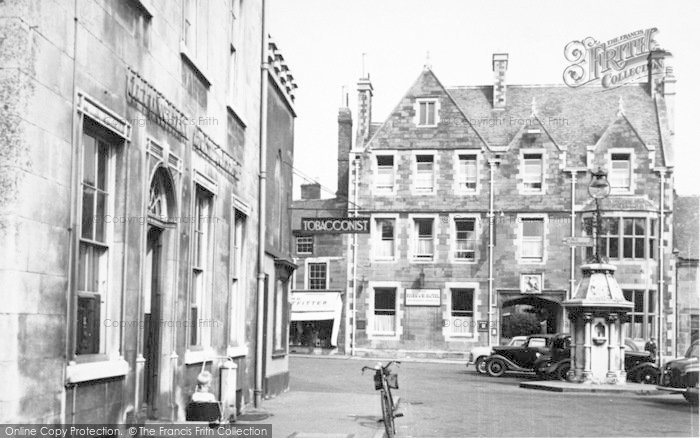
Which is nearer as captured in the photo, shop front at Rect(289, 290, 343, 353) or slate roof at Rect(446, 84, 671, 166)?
slate roof at Rect(446, 84, 671, 166)

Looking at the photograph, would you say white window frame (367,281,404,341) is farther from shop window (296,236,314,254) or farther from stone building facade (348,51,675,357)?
shop window (296,236,314,254)

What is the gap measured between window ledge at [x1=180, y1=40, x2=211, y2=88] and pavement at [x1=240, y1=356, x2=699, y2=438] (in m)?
5.04

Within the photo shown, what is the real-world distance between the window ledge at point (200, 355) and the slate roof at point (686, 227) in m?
39.4

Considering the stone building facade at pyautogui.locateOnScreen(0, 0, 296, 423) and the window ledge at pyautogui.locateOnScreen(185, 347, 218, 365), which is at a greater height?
the stone building facade at pyautogui.locateOnScreen(0, 0, 296, 423)

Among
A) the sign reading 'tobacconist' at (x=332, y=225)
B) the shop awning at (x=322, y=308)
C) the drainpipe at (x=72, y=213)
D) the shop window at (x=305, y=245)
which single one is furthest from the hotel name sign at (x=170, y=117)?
the shop window at (x=305, y=245)

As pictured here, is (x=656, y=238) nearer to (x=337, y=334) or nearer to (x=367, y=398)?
(x=337, y=334)

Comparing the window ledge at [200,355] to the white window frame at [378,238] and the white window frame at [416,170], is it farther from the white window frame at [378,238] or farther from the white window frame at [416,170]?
the white window frame at [416,170]

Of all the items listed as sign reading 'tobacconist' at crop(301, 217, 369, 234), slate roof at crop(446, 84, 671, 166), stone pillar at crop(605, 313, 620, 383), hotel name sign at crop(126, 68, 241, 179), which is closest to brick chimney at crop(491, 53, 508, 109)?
slate roof at crop(446, 84, 671, 166)

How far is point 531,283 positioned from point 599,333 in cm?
1860

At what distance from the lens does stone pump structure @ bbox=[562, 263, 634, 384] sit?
2502 centimetres

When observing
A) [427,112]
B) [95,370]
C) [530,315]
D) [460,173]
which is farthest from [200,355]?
[530,315]

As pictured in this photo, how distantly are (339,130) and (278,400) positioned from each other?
3062 centimetres

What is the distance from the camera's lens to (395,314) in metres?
44.8

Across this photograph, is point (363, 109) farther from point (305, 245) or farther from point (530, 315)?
point (530, 315)
